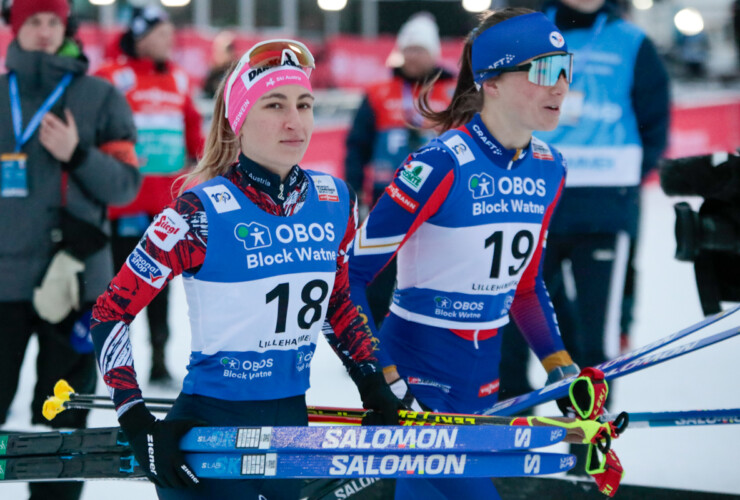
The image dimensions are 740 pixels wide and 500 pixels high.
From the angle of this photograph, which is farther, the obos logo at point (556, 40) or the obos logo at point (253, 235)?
the obos logo at point (556, 40)

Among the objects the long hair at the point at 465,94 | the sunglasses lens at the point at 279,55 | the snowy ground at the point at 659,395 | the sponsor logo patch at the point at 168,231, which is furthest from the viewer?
the snowy ground at the point at 659,395

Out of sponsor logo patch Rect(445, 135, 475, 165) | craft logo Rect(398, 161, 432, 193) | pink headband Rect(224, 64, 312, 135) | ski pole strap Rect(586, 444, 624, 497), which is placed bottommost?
ski pole strap Rect(586, 444, 624, 497)

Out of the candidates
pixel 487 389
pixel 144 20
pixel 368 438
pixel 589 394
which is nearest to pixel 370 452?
pixel 368 438

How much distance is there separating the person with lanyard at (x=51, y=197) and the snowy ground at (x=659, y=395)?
0.72m

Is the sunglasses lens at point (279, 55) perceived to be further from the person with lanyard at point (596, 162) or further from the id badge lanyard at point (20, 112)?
the person with lanyard at point (596, 162)

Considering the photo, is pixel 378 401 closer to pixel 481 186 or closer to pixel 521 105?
pixel 481 186

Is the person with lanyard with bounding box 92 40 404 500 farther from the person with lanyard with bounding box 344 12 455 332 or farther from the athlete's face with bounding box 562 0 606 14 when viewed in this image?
the person with lanyard with bounding box 344 12 455 332

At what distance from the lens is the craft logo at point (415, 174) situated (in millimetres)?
2922

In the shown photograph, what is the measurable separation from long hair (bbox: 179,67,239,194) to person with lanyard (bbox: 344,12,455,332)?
3.62 meters

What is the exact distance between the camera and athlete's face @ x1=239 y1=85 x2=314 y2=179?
2541mm

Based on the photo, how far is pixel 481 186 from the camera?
118 inches

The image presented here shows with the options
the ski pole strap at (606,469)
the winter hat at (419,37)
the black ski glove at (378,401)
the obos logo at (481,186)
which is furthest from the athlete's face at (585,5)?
the ski pole strap at (606,469)

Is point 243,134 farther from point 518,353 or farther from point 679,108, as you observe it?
point 679,108

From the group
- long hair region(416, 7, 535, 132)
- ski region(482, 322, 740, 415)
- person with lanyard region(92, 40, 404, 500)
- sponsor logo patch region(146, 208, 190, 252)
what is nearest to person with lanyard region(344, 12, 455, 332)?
long hair region(416, 7, 535, 132)
